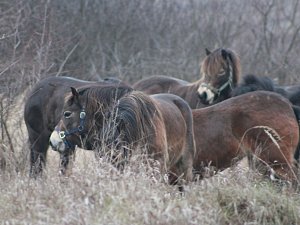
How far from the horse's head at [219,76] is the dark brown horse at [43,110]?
2.03m

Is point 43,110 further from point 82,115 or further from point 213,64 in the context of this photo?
point 213,64

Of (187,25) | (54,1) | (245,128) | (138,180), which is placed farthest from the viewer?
(187,25)

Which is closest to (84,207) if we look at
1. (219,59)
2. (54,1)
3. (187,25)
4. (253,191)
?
(253,191)

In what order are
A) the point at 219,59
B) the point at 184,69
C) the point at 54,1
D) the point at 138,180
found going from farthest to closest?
1. the point at 184,69
2. the point at 54,1
3. the point at 219,59
4. the point at 138,180

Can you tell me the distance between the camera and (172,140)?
26.9 feet

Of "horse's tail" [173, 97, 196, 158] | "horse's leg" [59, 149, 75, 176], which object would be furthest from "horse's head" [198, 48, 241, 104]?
"horse's leg" [59, 149, 75, 176]

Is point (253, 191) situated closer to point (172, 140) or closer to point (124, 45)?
point (172, 140)

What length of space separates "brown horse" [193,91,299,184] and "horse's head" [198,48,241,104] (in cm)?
221

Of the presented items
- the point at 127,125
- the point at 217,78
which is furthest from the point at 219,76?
the point at 127,125

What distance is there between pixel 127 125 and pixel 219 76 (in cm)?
439

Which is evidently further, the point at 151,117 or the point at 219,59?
the point at 219,59

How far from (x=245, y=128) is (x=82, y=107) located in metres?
2.13

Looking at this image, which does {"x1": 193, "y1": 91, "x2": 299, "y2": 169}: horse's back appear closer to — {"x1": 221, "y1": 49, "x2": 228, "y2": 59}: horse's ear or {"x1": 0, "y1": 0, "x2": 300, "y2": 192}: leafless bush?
{"x1": 221, "y1": 49, "x2": 228, "y2": 59}: horse's ear

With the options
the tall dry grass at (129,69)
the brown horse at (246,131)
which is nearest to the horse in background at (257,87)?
the brown horse at (246,131)
